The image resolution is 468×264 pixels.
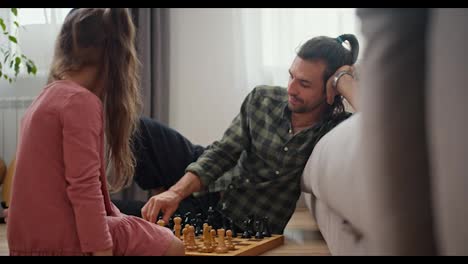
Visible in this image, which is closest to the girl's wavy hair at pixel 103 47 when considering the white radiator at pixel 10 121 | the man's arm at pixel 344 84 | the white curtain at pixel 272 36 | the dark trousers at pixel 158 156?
the man's arm at pixel 344 84

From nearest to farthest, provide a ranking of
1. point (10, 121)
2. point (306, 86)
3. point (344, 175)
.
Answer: point (344, 175), point (306, 86), point (10, 121)

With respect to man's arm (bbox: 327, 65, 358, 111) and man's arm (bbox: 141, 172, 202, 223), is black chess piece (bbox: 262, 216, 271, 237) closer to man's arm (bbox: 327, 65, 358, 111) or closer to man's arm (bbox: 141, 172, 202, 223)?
man's arm (bbox: 141, 172, 202, 223)

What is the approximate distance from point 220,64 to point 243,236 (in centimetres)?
176

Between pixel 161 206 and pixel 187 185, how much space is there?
0.18 m

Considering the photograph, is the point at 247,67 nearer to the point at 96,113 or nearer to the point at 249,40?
the point at 249,40

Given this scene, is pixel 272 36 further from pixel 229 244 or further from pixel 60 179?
pixel 60 179

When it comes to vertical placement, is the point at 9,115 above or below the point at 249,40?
below

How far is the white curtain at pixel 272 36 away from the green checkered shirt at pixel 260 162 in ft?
4.29

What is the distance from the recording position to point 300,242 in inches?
65.7

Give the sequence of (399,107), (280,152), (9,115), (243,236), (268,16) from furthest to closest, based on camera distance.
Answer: (268,16) → (9,115) → (280,152) → (243,236) → (399,107)

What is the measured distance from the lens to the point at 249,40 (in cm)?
323

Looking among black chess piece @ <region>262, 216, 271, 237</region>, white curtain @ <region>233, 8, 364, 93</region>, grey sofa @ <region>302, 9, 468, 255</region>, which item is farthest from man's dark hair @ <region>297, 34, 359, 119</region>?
white curtain @ <region>233, 8, 364, 93</region>

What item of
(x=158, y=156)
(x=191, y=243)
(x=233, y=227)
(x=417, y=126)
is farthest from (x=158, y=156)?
(x=417, y=126)

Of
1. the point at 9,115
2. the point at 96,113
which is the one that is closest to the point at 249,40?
the point at 9,115
